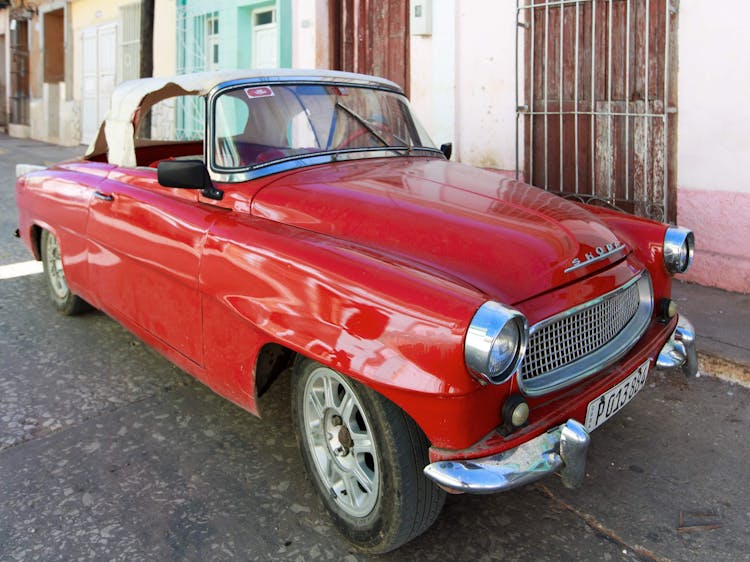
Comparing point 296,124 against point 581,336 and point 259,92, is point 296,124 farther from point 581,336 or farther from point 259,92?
point 581,336

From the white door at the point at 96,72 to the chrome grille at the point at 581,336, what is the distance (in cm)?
1467

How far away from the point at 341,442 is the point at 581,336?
93cm

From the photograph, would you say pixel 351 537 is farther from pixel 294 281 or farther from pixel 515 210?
pixel 515 210

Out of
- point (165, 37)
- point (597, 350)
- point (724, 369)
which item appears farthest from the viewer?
point (165, 37)

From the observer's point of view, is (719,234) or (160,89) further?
(719,234)

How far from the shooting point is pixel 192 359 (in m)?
3.19

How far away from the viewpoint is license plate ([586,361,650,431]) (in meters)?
2.51

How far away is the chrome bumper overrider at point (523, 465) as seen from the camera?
83.5 inches

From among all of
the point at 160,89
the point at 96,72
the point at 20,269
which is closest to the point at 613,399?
the point at 160,89

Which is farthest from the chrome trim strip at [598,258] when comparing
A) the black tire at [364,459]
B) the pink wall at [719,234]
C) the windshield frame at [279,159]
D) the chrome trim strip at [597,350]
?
the pink wall at [719,234]

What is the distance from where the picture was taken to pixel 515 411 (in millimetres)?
2230

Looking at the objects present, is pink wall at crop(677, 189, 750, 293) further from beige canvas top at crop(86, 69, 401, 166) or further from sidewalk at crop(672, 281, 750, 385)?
beige canvas top at crop(86, 69, 401, 166)

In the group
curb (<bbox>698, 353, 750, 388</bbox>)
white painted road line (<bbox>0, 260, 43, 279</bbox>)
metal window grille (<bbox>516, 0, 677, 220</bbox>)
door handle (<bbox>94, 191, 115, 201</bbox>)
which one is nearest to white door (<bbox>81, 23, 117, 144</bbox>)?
white painted road line (<bbox>0, 260, 43, 279</bbox>)

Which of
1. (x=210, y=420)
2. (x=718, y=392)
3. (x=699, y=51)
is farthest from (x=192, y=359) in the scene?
(x=699, y=51)
